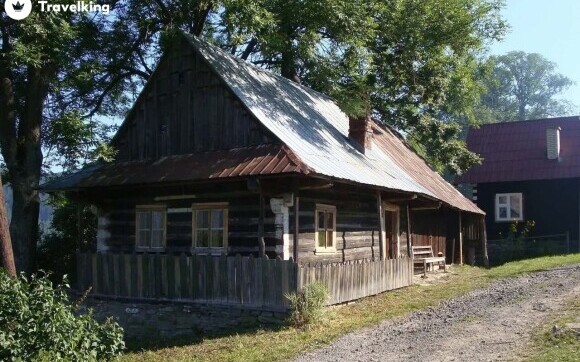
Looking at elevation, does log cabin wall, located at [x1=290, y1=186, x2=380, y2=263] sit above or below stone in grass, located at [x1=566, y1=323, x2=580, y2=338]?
above

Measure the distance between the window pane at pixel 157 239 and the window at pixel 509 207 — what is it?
68.2ft

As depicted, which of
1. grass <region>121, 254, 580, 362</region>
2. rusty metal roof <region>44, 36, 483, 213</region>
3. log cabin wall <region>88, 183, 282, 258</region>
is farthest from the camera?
log cabin wall <region>88, 183, 282, 258</region>

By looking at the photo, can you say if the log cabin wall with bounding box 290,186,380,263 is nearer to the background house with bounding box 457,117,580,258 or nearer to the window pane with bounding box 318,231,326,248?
the window pane with bounding box 318,231,326,248

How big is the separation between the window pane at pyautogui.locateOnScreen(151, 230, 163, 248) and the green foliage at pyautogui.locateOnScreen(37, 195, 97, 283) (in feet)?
18.6

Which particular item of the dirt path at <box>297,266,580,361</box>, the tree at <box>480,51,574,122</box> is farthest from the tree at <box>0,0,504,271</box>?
A: the tree at <box>480,51,574,122</box>

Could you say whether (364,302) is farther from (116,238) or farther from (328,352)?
(116,238)

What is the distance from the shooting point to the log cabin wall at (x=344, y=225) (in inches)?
606

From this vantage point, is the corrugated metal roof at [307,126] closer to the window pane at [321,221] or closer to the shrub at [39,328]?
the window pane at [321,221]

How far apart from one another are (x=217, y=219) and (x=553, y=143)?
22.4m

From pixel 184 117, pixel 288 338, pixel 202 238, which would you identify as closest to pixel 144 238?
pixel 202 238

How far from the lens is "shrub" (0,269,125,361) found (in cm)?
870

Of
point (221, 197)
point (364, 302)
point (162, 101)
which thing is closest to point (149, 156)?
point (162, 101)

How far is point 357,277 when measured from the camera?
15.4 m

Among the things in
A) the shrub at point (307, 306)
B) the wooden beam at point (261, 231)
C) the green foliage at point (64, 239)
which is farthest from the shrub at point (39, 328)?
the green foliage at point (64, 239)
